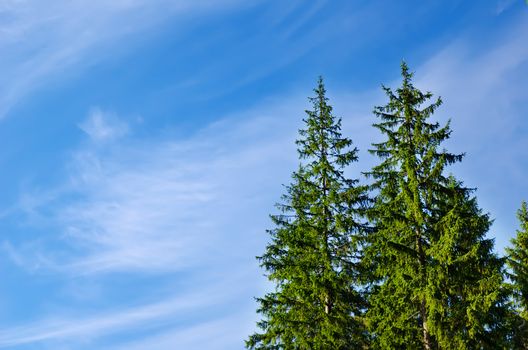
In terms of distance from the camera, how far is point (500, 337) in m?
21.4

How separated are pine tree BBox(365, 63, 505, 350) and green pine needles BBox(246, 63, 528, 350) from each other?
0.14 ft

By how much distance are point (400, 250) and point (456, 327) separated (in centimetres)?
356

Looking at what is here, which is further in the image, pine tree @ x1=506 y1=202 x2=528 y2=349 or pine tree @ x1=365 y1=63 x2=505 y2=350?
pine tree @ x1=506 y1=202 x2=528 y2=349

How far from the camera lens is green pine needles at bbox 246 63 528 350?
21844 mm

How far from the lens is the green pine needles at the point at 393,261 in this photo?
21.8m

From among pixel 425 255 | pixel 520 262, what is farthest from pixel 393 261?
pixel 520 262

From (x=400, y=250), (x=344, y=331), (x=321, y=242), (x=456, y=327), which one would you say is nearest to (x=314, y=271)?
(x=321, y=242)

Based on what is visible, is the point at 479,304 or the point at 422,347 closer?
the point at 479,304

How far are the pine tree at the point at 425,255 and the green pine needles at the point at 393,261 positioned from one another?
4cm

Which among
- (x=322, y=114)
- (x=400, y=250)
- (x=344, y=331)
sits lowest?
(x=344, y=331)

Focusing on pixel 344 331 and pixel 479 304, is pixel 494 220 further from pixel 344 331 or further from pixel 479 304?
pixel 344 331

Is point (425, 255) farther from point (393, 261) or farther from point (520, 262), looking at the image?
point (520, 262)

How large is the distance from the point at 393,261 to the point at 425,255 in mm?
1347

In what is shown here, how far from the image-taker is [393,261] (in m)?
24.0
